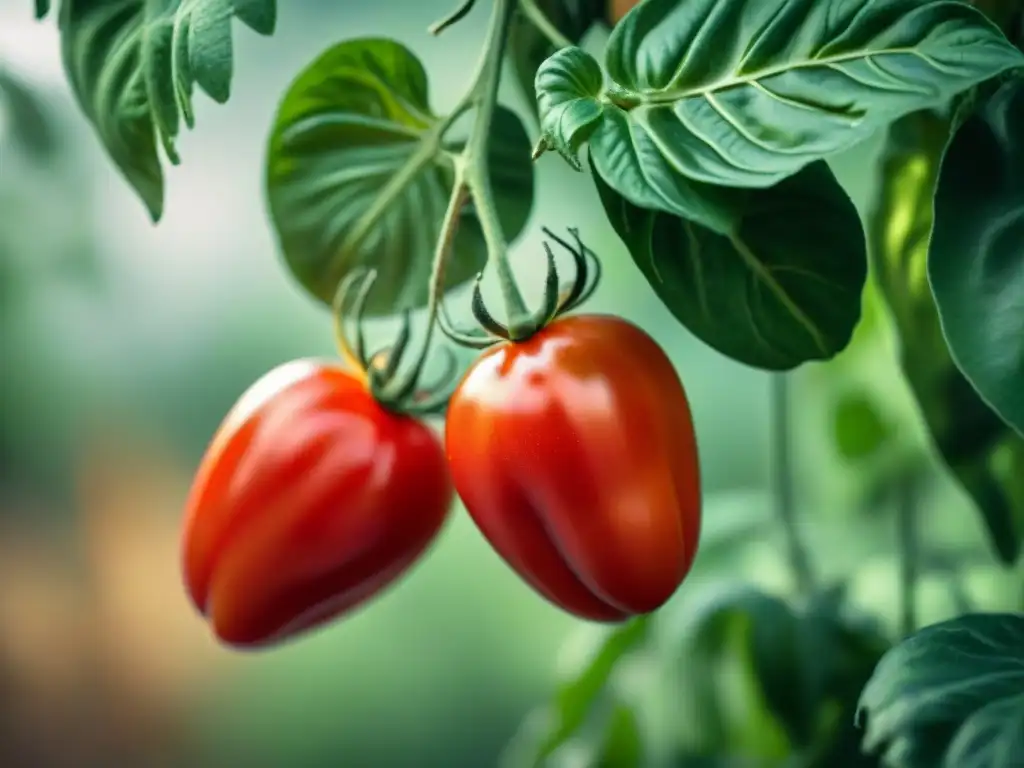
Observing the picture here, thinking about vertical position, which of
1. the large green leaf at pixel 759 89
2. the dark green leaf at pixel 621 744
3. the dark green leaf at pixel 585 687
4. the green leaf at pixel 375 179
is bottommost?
the dark green leaf at pixel 621 744

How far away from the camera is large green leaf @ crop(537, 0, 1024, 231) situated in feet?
1.03

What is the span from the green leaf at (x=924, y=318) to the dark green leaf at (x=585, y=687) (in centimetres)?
24

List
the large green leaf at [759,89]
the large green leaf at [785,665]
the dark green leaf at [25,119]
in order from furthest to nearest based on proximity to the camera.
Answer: the dark green leaf at [25,119] < the large green leaf at [785,665] < the large green leaf at [759,89]

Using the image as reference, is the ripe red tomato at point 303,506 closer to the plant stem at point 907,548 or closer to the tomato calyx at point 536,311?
the tomato calyx at point 536,311

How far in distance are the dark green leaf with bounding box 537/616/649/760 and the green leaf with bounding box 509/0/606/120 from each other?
321 millimetres

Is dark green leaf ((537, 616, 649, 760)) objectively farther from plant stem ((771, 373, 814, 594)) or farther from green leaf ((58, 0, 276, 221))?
green leaf ((58, 0, 276, 221))

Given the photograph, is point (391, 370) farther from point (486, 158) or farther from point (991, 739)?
point (991, 739)

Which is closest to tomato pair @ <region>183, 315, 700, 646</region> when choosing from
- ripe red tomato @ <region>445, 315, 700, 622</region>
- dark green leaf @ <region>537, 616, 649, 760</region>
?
ripe red tomato @ <region>445, 315, 700, 622</region>

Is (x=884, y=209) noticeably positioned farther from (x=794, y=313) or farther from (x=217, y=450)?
(x=217, y=450)

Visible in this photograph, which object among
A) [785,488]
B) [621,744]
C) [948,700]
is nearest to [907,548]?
[785,488]

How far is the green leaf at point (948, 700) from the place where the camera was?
36cm

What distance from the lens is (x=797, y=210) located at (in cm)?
39

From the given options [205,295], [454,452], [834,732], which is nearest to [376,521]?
[454,452]

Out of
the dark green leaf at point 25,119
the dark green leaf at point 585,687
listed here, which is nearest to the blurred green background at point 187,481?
the dark green leaf at point 25,119
